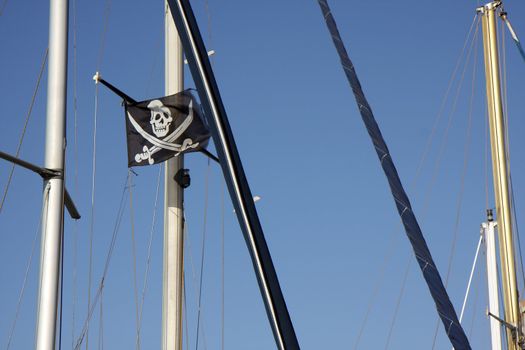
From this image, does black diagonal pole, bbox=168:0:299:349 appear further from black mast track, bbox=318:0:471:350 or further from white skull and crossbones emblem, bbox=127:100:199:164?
white skull and crossbones emblem, bbox=127:100:199:164

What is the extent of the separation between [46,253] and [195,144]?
438 centimetres

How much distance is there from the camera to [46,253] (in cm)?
1047

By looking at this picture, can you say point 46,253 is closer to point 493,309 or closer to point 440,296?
point 440,296

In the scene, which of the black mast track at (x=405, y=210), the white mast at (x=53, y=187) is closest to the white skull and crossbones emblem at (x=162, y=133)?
the black mast track at (x=405, y=210)

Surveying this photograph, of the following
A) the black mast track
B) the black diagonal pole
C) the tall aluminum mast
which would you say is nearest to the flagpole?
the black mast track

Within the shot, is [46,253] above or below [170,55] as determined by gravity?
below

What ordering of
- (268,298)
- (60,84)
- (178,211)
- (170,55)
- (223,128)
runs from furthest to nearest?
(170,55) < (178,211) < (60,84) < (223,128) < (268,298)

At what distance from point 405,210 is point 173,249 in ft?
12.2

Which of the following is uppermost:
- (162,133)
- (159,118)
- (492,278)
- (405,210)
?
(492,278)

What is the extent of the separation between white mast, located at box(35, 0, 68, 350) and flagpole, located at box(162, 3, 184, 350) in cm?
349

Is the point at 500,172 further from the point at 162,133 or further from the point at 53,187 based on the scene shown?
the point at 53,187

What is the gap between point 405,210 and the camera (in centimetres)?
1171

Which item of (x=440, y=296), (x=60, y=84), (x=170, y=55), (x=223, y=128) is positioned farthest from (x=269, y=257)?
(x=170, y=55)

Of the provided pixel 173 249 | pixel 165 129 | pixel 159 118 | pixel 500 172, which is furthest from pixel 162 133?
pixel 500 172
